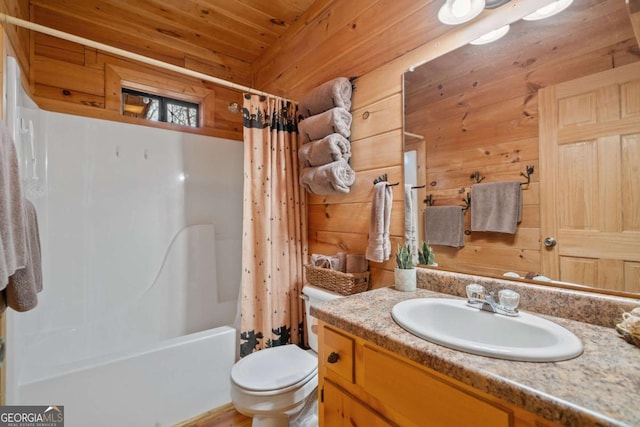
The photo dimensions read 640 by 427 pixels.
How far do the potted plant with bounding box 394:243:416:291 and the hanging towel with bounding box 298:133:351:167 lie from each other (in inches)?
24.7

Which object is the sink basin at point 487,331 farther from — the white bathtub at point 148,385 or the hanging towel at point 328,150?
the white bathtub at point 148,385

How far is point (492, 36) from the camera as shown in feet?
3.55

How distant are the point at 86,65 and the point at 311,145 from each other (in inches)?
72.2

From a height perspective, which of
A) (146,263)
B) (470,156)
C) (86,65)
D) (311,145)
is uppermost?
(86,65)

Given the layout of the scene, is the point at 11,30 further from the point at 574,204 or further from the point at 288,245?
the point at 574,204

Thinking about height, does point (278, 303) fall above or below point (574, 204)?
below

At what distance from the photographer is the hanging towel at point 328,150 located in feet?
5.00

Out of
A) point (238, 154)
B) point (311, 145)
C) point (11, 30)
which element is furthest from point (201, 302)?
point (11, 30)

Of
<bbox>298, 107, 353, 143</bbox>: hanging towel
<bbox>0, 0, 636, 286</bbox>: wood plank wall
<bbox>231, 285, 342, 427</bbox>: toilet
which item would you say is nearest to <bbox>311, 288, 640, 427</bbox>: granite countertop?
<bbox>0, 0, 636, 286</bbox>: wood plank wall

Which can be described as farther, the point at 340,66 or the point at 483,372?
the point at 340,66

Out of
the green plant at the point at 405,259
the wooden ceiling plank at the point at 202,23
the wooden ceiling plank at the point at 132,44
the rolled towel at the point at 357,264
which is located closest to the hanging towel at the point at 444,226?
the green plant at the point at 405,259

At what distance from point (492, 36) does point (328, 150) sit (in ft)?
2.73

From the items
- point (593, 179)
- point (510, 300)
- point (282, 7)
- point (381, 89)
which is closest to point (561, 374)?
point (510, 300)

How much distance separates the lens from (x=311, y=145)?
5.38ft
